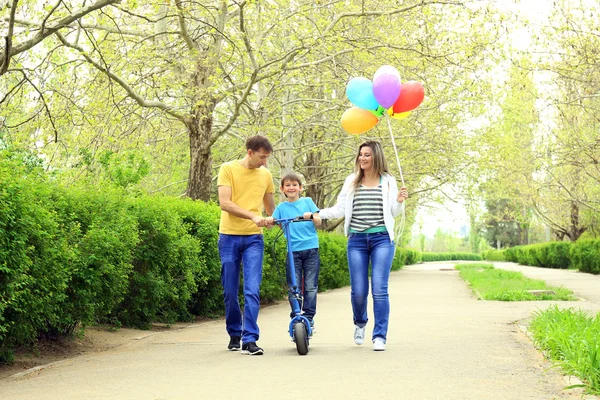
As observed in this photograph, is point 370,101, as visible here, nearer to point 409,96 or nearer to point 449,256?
point 409,96

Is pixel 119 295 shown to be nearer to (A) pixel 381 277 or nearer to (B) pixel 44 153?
(A) pixel 381 277

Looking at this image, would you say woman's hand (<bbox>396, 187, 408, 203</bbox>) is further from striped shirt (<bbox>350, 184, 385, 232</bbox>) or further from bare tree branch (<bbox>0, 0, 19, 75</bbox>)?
bare tree branch (<bbox>0, 0, 19, 75</bbox>)

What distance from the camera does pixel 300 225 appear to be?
884cm

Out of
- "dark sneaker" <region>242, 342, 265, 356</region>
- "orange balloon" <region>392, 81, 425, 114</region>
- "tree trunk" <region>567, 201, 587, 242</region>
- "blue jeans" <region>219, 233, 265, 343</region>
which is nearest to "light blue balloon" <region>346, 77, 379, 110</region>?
"orange balloon" <region>392, 81, 425, 114</region>

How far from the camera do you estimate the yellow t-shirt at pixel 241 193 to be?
7652mm

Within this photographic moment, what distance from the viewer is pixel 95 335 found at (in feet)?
30.6

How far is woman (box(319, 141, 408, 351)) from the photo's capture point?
7.71 metres

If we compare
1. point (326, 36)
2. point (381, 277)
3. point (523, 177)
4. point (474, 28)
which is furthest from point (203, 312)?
point (523, 177)

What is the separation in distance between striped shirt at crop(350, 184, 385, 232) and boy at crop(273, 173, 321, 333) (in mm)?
602

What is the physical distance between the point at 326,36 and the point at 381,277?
28.0 feet

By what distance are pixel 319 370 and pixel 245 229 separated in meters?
1.81

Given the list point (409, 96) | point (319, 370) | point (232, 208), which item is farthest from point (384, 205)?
point (319, 370)

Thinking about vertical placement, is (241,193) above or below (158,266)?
above

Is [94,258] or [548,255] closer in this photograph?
[94,258]
